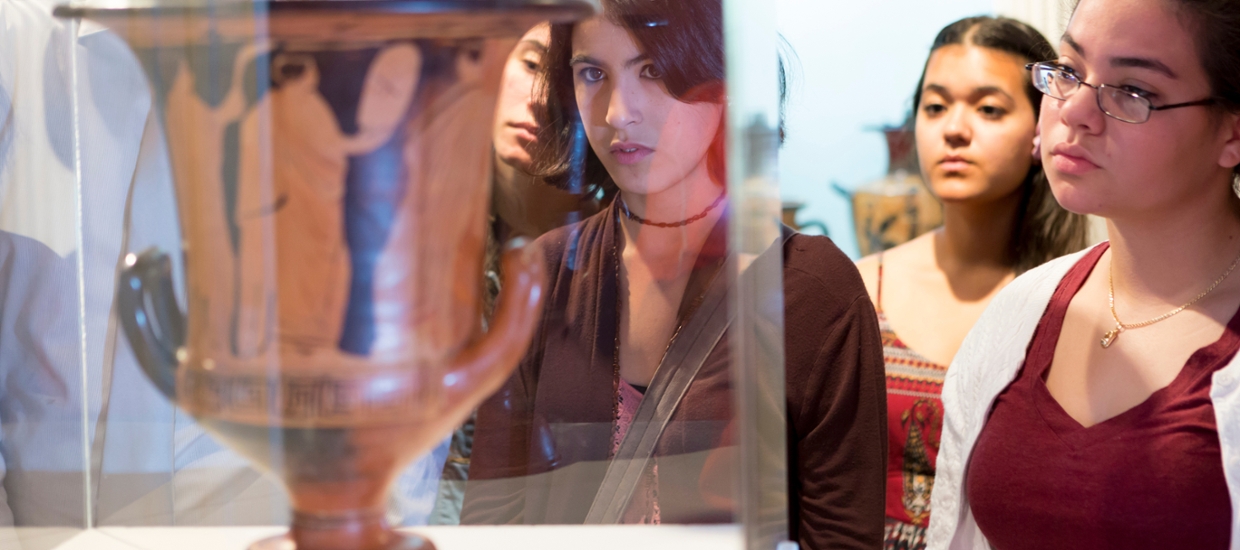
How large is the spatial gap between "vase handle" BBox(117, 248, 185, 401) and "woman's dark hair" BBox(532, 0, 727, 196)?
0.22 meters

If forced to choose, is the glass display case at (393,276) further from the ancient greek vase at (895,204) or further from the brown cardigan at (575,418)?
the ancient greek vase at (895,204)

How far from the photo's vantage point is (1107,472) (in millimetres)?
1090

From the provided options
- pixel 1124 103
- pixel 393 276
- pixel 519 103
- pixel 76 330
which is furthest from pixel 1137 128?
pixel 76 330

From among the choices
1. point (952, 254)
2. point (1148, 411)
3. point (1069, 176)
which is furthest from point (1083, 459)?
point (952, 254)

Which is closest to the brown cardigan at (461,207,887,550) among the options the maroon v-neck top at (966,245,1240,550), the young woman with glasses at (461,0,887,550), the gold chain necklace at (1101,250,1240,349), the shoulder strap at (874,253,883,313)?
the young woman with glasses at (461,0,887,550)

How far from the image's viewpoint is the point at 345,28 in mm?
455

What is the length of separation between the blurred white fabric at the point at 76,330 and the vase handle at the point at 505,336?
0.40ft

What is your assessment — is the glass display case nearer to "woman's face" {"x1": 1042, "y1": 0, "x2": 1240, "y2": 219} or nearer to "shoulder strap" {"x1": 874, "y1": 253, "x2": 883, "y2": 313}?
"woman's face" {"x1": 1042, "y1": 0, "x2": 1240, "y2": 219}

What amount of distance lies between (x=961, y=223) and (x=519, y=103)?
4.64ft

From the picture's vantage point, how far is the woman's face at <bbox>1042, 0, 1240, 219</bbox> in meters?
1.07

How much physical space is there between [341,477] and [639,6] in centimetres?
33

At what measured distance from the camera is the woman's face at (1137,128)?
1.07m

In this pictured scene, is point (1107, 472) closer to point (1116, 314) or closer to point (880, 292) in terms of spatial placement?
point (1116, 314)

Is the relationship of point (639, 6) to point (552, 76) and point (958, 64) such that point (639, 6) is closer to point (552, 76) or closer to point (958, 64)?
point (552, 76)
